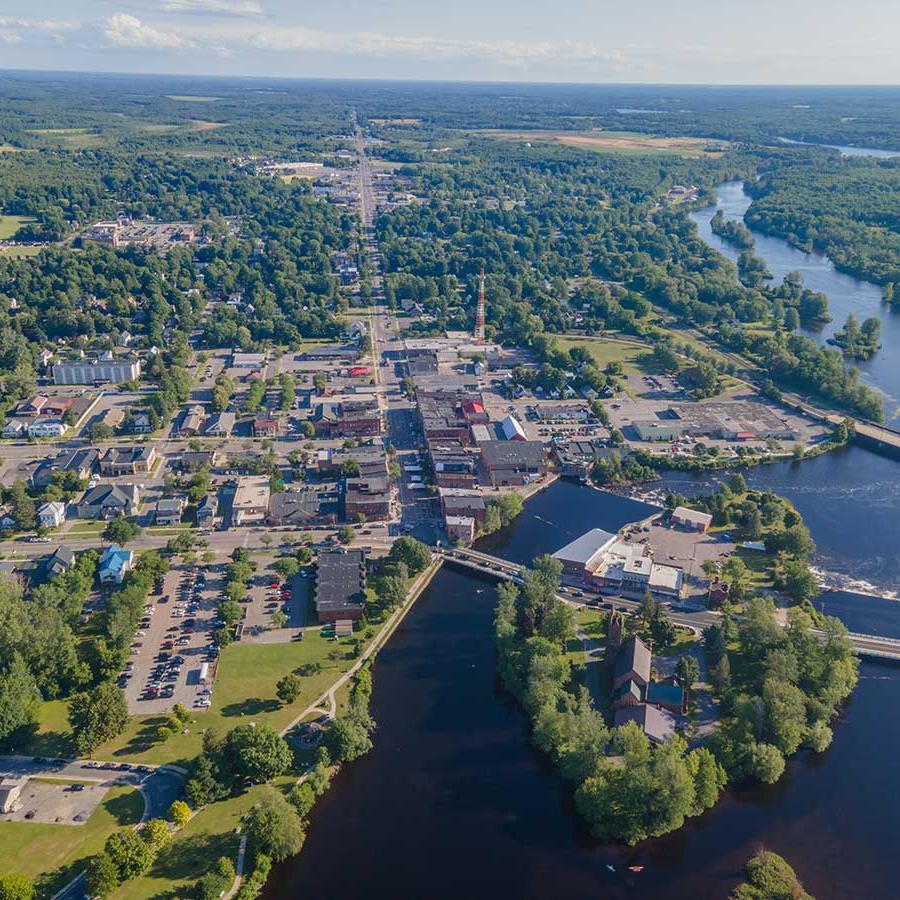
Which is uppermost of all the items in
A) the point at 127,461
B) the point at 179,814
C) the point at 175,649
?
the point at 127,461

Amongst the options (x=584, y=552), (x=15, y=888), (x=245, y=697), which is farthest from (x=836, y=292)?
(x=15, y=888)

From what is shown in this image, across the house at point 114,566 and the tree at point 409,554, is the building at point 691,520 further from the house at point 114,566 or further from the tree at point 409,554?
the house at point 114,566

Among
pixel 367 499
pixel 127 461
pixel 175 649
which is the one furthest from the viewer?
pixel 127 461

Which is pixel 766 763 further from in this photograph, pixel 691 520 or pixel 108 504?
pixel 108 504

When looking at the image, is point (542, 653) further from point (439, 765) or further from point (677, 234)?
point (677, 234)

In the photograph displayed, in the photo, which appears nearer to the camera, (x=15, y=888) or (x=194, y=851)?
(x=15, y=888)

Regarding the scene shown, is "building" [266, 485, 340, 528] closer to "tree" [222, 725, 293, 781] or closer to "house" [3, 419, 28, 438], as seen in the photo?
"tree" [222, 725, 293, 781]

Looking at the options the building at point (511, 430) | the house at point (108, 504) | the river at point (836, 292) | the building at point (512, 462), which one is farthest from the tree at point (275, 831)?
the river at point (836, 292)
